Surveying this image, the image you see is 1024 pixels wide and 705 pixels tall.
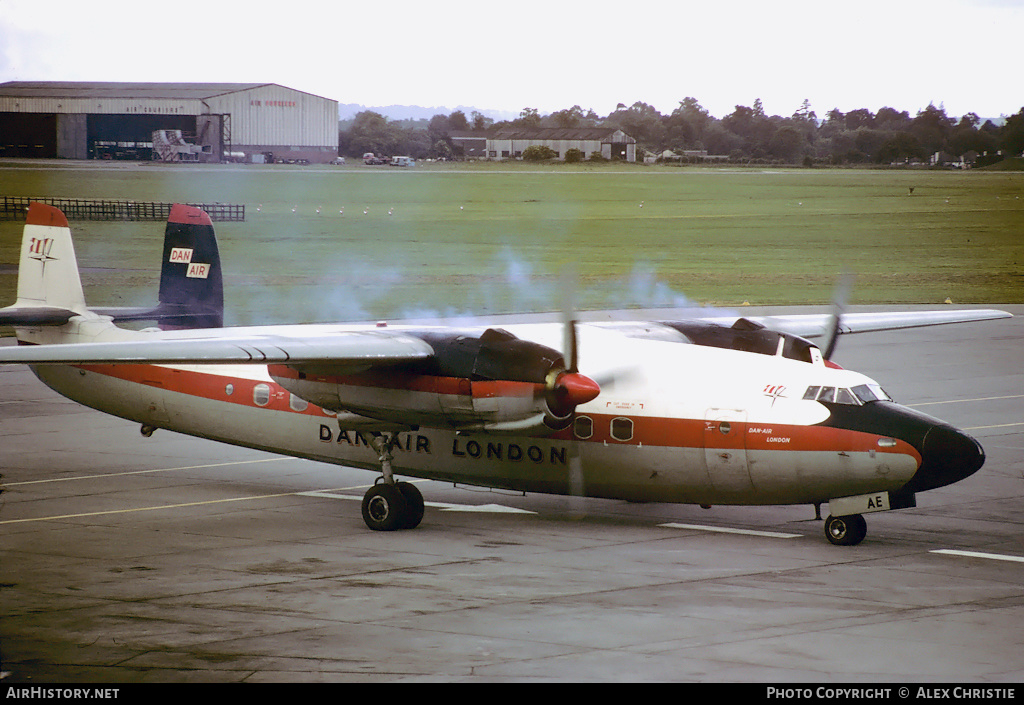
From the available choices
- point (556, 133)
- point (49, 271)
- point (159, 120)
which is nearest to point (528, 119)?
point (556, 133)

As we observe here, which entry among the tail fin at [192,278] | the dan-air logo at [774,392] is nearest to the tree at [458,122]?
the tail fin at [192,278]

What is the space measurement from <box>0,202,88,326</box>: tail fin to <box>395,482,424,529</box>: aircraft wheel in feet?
30.8

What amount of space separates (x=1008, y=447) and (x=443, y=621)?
19210mm

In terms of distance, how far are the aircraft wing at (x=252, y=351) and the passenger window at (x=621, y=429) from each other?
11.4 feet

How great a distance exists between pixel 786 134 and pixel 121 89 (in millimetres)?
50995

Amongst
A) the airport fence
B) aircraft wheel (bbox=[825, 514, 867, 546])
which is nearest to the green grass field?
the airport fence

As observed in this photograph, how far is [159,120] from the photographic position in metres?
59.0

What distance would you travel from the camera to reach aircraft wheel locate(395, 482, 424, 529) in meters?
21.5

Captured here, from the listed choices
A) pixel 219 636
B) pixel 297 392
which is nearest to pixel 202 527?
pixel 297 392

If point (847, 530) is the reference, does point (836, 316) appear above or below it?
above

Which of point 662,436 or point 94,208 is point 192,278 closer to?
point 662,436

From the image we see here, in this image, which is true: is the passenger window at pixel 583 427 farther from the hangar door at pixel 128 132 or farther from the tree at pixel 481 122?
the tree at pixel 481 122

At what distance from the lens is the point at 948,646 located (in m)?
14.4

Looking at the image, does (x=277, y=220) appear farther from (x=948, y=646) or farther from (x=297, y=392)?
(x=948, y=646)
